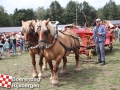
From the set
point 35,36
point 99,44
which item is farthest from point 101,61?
point 35,36

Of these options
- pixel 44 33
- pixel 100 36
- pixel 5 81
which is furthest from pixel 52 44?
pixel 100 36

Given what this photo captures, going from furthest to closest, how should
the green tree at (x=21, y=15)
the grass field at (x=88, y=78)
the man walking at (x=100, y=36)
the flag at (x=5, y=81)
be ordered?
the green tree at (x=21, y=15), the man walking at (x=100, y=36), the flag at (x=5, y=81), the grass field at (x=88, y=78)

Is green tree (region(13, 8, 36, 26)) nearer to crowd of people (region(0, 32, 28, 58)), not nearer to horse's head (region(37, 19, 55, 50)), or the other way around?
crowd of people (region(0, 32, 28, 58))

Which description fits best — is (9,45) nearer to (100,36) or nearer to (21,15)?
(100,36)

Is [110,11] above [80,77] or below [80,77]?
above

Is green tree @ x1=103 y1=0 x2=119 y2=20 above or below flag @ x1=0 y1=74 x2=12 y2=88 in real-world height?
above

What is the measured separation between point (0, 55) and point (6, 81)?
685 centimetres

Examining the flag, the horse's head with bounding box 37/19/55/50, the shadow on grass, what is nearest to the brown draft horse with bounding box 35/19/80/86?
the horse's head with bounding box 37/19/55/50

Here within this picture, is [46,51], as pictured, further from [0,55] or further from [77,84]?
[0,55]

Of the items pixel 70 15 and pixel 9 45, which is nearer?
pixel 9 45

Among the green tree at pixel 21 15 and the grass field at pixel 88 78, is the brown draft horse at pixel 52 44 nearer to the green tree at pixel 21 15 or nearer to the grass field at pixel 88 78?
the grass field at pixel 88 78

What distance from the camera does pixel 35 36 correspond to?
246 inches

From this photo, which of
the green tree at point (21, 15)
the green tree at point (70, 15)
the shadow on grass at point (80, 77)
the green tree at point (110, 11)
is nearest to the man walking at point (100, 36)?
the shadow on grass at point (80, 77)

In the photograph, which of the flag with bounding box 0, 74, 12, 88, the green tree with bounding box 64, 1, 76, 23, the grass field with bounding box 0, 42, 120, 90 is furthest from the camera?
the green tree with bounding box 64, 1, 76, 23
